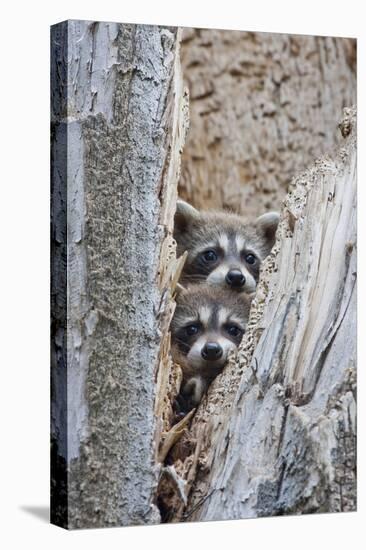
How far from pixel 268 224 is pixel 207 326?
64cm

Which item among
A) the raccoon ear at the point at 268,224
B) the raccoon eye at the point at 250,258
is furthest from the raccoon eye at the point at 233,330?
the raccoon ear at the point at 268,224

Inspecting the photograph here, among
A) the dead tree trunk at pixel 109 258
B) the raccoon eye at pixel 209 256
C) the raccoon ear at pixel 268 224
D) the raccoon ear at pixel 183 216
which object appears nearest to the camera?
the dead tree trunk at pixel 109 258

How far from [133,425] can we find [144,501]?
1.30ft

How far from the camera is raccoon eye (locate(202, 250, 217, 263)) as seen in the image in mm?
6801

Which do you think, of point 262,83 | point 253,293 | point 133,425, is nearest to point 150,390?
point 133,425

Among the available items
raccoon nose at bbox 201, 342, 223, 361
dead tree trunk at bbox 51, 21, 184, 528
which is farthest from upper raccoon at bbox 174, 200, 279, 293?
raccoon nose at bbox 201, 342, 223, 361

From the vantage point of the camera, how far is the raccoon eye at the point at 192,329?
6711mm

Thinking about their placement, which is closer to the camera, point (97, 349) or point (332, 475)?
point (97, 349)

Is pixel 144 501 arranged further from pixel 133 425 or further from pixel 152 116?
pixel 152 116

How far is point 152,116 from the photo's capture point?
6551 millimetres

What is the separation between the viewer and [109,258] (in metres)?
6.44

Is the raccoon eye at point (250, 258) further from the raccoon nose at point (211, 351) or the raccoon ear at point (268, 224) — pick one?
the raccoon nose at point (211, 351)

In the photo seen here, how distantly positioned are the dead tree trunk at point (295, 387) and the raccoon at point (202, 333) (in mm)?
72

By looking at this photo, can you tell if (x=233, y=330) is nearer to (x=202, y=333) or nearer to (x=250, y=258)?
(x=202, y=333)
